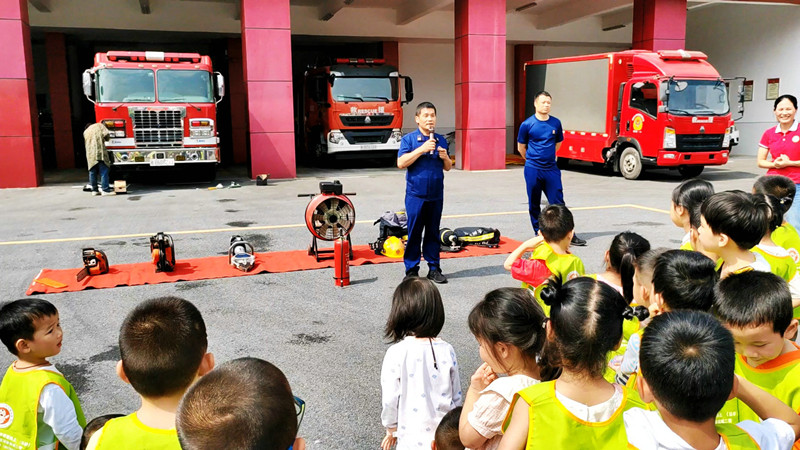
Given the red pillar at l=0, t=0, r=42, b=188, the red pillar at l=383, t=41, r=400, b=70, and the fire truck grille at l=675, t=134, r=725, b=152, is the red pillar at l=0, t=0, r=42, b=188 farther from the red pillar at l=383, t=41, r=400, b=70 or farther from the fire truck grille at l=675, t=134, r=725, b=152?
the fire truck grille at l=675, t=134, r=725, b=152

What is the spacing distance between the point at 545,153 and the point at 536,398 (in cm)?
689

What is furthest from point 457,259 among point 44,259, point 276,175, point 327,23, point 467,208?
point 327,23

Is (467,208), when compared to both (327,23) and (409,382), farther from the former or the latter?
(327,23)

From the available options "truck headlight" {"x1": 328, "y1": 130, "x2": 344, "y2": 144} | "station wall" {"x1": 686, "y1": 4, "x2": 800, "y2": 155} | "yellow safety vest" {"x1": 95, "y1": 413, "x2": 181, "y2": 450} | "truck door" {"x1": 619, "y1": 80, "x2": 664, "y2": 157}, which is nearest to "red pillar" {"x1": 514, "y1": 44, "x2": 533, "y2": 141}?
"station wall" {"x1": 686, "y1": 4, "x2": 800, "y2": 155}

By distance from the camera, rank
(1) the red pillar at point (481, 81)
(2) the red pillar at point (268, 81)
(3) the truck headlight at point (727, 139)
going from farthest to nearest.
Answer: (1) the red pillar at point (481, 81) < (2) the red pillar at point (268, 81) < (3) the truck headlight at point (727, 139)

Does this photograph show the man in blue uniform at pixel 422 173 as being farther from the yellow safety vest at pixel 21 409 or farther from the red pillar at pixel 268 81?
the red pillar at pixel 268 81

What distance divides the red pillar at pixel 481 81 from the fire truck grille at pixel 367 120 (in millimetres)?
2327

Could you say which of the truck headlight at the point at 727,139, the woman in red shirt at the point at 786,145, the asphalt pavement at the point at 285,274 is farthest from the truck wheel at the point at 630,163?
the woman in red shirt at the point at 786,145

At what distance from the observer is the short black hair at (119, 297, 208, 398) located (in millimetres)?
1985

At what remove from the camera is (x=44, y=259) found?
8.33 metres

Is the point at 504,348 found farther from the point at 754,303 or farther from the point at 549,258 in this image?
the point at 549,258

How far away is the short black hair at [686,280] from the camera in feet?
8.76

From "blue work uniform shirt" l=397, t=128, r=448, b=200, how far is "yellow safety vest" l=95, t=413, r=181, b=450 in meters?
4.98

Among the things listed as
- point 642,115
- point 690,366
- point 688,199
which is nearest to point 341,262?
point 688,199
